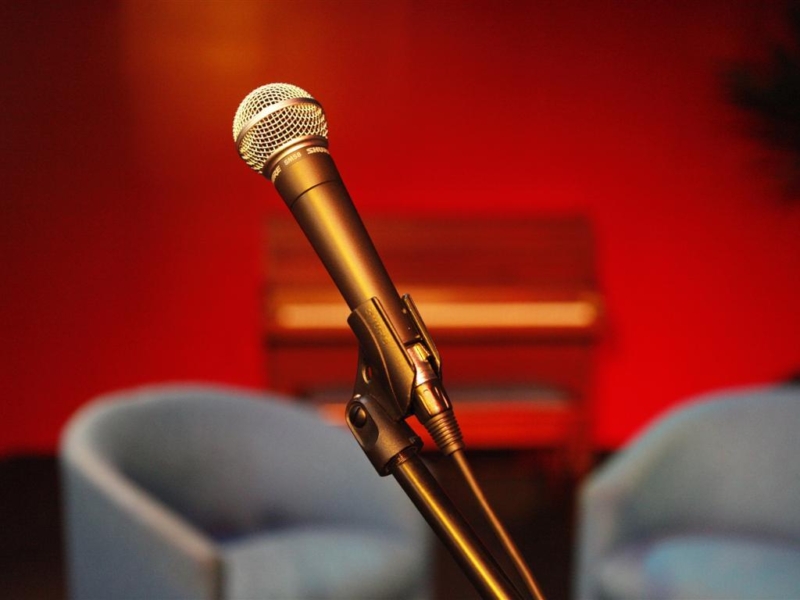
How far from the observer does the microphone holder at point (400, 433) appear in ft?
1.98

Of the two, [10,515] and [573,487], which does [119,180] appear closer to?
[10,515]

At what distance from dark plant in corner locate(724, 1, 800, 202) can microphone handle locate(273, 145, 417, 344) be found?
3643 mm

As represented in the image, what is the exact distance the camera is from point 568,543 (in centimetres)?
338

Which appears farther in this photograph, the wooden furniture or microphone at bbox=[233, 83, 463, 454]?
the wooden furniture

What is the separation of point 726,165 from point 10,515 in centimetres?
326

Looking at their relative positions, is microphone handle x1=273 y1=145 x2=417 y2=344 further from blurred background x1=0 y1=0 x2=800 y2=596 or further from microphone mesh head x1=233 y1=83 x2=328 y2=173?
blurred background x1=0 y1=0 x2=800 y2=596

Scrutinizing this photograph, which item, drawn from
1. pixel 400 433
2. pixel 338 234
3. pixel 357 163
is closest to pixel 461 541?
pixel 400 433

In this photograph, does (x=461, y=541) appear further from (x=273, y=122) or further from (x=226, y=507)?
(x=226, y=507)

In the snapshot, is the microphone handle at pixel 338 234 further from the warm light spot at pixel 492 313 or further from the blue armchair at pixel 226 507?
the warm light spot at pixel 492 313

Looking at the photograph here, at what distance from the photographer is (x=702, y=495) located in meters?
2.38

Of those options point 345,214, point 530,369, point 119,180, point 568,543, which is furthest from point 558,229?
point 345,214

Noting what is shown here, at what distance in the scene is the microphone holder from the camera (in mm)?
604

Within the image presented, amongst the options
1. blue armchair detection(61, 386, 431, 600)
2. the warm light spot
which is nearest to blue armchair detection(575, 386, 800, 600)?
blue armchair detection(61, 386, 431, 600)

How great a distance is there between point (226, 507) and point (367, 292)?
6.19ft
